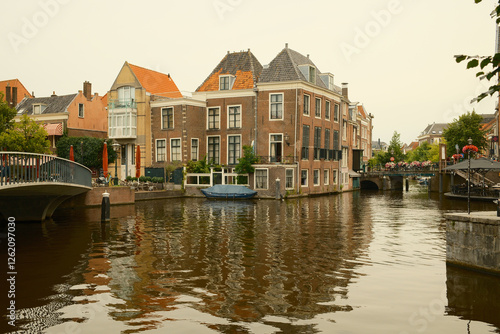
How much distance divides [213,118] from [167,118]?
4720mm

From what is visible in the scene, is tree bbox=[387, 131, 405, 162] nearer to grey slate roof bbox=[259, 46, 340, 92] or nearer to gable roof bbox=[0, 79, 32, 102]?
grey slate roof bbox=[259, 46, 340, 92]

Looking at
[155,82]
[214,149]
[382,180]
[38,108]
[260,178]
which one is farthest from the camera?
[382,180]

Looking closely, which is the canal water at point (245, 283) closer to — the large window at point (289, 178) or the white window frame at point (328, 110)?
the large window at point (289, 178)

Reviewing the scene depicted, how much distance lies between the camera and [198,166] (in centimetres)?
4288

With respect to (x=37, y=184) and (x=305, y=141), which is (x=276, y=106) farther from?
(x=37, y=184)

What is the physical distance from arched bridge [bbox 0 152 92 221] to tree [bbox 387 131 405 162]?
228 ft

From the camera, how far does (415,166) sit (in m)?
57.2

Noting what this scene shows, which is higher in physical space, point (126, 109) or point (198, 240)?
point (126, 109)

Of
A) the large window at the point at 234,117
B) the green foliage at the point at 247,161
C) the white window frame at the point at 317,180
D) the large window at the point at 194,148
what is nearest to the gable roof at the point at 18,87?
the large window at the point at 194,148

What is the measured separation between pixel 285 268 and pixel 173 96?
39.6m

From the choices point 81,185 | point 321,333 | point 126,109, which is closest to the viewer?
point 321,333

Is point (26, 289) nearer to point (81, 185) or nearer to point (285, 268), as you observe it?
point (285, 268)

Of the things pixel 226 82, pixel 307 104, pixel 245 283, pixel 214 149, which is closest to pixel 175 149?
pixel 214 149

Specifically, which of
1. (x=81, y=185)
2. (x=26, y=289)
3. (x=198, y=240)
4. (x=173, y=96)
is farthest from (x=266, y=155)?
(x=26, y=289)
